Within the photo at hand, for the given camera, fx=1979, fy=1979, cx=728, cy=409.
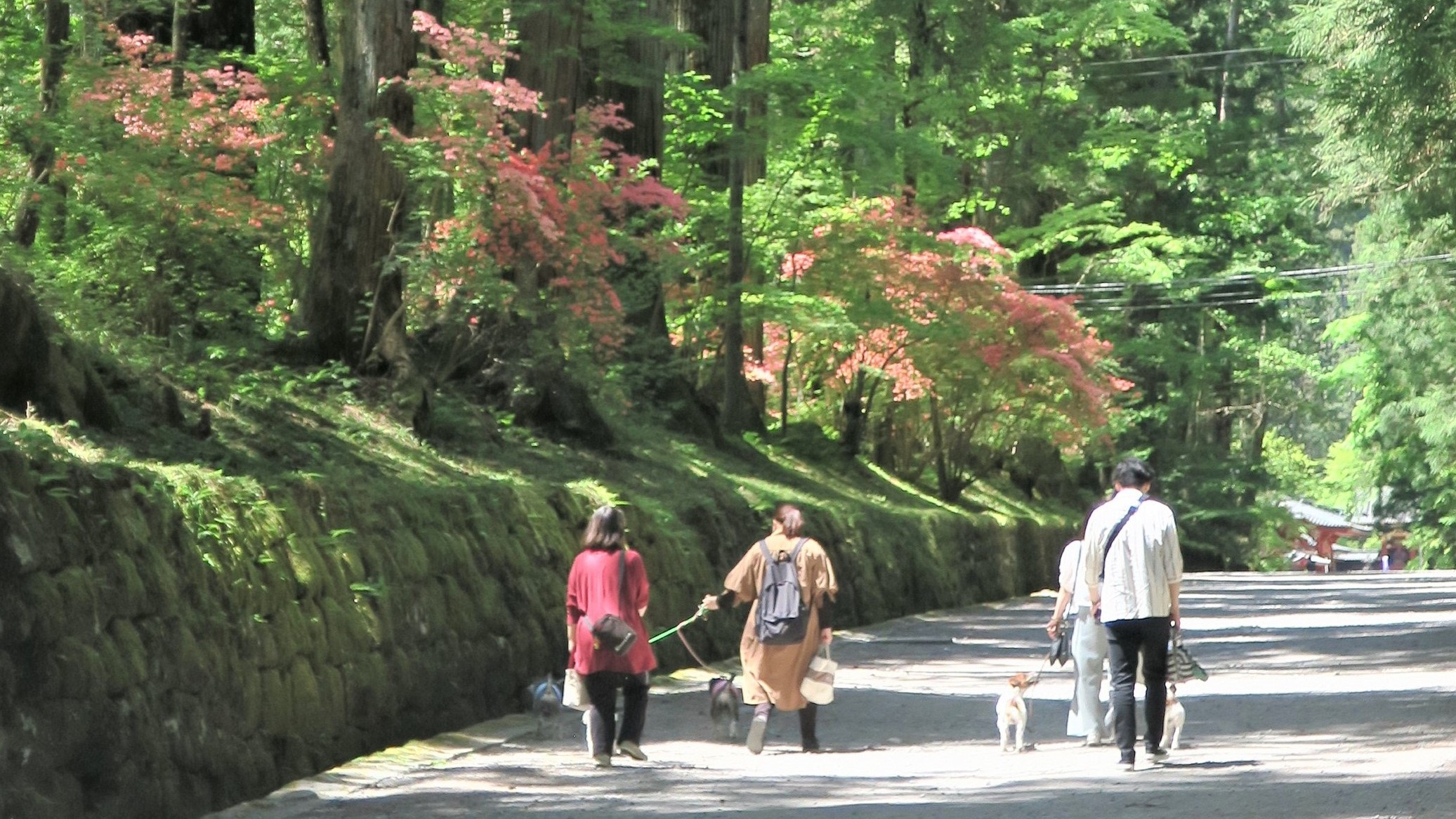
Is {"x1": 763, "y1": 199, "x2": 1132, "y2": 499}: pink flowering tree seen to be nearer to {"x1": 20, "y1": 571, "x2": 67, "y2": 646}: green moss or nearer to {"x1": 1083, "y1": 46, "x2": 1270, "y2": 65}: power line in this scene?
{"x1": 1083, "y1": 46, "x2": 1270, "y2": 65}: power line

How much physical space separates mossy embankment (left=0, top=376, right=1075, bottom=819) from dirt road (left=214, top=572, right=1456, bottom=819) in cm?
43

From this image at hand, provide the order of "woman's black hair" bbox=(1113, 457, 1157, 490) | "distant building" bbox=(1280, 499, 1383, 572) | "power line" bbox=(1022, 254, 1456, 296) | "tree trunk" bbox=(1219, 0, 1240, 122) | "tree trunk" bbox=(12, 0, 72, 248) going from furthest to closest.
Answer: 1. "distant building" bbox=(1280, 499, 1383, 572)
2. "tree trunk" bbox=(1219, 0, 1240, 122)
3. "power line" bbox=(1022, 254, 1456, 296)
4. "tree trunk" bbox=(12, 0, 72, 248)
5. "woman's black hair" bbox=(1113, 457, 1157, 490)

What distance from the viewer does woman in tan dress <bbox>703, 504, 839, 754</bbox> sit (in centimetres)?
1302

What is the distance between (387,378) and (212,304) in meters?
1.61

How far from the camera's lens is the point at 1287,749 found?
1216 centimetres

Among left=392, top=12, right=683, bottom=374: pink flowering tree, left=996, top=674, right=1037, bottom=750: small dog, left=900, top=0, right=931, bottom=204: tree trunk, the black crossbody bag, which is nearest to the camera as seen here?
the black crossbody bag

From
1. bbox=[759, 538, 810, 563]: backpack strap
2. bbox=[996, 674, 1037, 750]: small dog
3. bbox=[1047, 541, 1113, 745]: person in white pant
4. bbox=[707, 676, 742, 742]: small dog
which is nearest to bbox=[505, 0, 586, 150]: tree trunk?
bbox=[759, 538, 810, 563]: backpack strap

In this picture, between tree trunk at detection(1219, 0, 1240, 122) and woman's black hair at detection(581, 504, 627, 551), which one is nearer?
woman's black hair at detection(581, 504, 627, 551)

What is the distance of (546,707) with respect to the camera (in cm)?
1292

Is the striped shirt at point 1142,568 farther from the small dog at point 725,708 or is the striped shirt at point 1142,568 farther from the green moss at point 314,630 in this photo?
the green moss at point 314,630

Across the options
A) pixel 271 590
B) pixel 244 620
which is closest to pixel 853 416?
pixel 271 590

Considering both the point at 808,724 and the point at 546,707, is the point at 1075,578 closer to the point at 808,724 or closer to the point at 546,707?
the point at 808,724

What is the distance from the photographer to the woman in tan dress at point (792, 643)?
1302 cm

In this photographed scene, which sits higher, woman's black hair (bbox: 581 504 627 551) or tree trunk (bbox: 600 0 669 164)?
tree trunk (bbox: 600 0 669 164)
